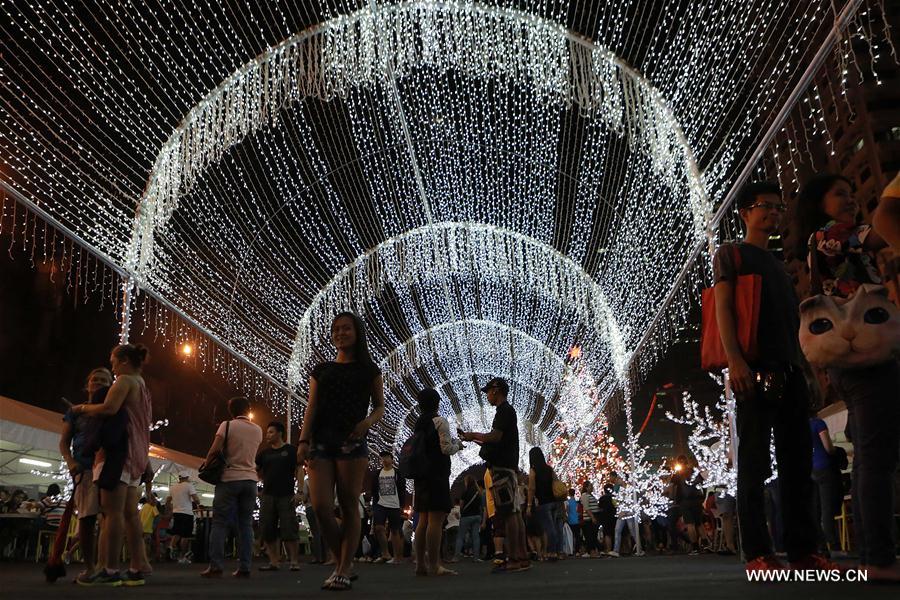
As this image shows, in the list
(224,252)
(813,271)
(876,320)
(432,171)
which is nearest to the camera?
(876,320)

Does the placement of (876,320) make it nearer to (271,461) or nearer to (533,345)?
(271,461)

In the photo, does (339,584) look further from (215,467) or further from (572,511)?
(572,511)

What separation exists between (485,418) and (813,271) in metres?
41.5

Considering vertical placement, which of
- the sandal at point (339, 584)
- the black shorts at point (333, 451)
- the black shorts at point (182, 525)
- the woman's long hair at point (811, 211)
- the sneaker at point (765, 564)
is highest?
the woman's long hair at point (811, 211)

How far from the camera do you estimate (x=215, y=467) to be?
768 centimetres

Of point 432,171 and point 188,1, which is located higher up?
point 432,171

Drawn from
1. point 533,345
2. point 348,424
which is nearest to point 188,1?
point 348,424

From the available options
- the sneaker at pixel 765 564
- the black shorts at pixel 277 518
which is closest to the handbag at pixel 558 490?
the black shorts at pixel 277 518

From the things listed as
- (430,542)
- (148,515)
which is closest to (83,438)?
(430,542)

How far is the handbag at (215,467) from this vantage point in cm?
764

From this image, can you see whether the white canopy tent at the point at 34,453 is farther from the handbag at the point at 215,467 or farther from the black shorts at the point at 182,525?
the handbag at the point at 215,467

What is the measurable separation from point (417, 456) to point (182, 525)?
6615 millimetres

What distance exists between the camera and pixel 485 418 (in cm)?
4494

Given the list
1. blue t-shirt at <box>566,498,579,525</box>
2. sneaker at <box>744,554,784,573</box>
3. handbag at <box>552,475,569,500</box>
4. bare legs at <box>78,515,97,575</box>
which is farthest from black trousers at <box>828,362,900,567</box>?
blue t-shirt at <box>566,498,579,525</box>
